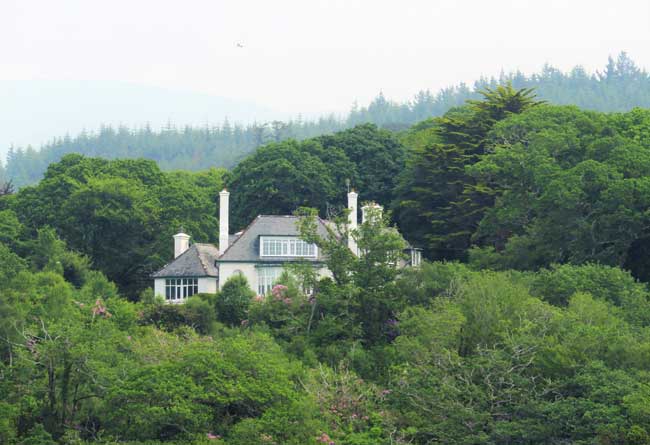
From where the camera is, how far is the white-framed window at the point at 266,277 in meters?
54.0

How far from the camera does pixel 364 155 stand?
246 ft

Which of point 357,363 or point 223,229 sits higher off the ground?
point 223,229

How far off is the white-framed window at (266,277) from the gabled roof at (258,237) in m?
0.41

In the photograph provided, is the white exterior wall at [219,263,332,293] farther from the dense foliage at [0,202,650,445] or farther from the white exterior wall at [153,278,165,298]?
the dense foliage at [0,202,650,445]

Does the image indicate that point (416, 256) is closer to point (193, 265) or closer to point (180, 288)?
point (193, 265)

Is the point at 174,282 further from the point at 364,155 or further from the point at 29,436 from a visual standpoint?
the point at 364,155

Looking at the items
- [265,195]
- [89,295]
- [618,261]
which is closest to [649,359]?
[618,261]

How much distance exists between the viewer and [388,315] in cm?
4709

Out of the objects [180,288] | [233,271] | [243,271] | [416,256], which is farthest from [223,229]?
[416,256]

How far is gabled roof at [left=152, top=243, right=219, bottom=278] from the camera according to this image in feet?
178

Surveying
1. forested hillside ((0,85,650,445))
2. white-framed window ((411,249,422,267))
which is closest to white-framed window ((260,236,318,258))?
forested hillside ((0,85,650,445))

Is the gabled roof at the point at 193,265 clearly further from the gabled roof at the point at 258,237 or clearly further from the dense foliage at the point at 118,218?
the dense foliage at the point at 118,218

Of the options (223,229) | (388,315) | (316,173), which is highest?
(316,173)

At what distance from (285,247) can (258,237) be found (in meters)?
1.34
